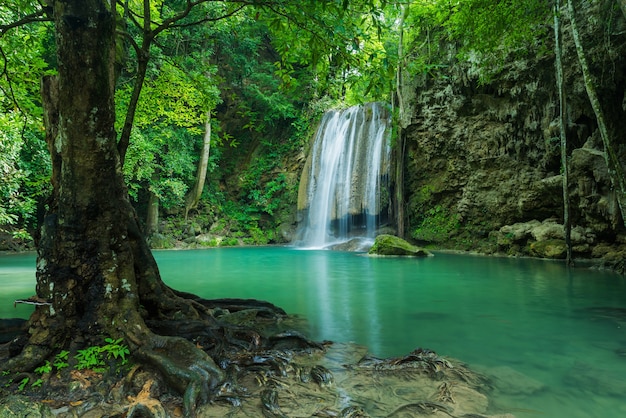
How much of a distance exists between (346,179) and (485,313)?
14795 millimetres

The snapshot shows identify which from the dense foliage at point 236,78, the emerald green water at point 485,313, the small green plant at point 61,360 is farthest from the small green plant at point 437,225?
the small green plant at point 61,360

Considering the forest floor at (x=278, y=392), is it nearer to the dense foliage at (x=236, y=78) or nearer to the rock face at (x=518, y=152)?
the dense foliage at (x=236, y=78)

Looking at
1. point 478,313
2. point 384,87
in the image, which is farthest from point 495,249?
point 384,87

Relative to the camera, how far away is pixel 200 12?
17.1 metres

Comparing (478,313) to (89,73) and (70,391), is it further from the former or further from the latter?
(89,73)

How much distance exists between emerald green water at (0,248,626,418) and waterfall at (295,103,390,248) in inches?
312

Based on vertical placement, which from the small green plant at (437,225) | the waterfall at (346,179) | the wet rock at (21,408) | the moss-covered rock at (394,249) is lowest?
the wet rock at (21,408)

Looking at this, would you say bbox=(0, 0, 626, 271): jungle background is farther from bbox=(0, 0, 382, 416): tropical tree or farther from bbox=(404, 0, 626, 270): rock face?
bbox=(0, 0, 382, 416): tropical tree

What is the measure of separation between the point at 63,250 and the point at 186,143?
65.0ft

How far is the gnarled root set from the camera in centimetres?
259

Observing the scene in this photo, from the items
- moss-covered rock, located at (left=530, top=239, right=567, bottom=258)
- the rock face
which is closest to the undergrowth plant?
the rock face

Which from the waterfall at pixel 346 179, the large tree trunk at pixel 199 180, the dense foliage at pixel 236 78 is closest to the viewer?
the dense foliage at pixel 236 78

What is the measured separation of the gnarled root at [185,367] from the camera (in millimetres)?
2592

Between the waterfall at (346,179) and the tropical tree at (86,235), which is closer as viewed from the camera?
the tropical tree at (86,235)
